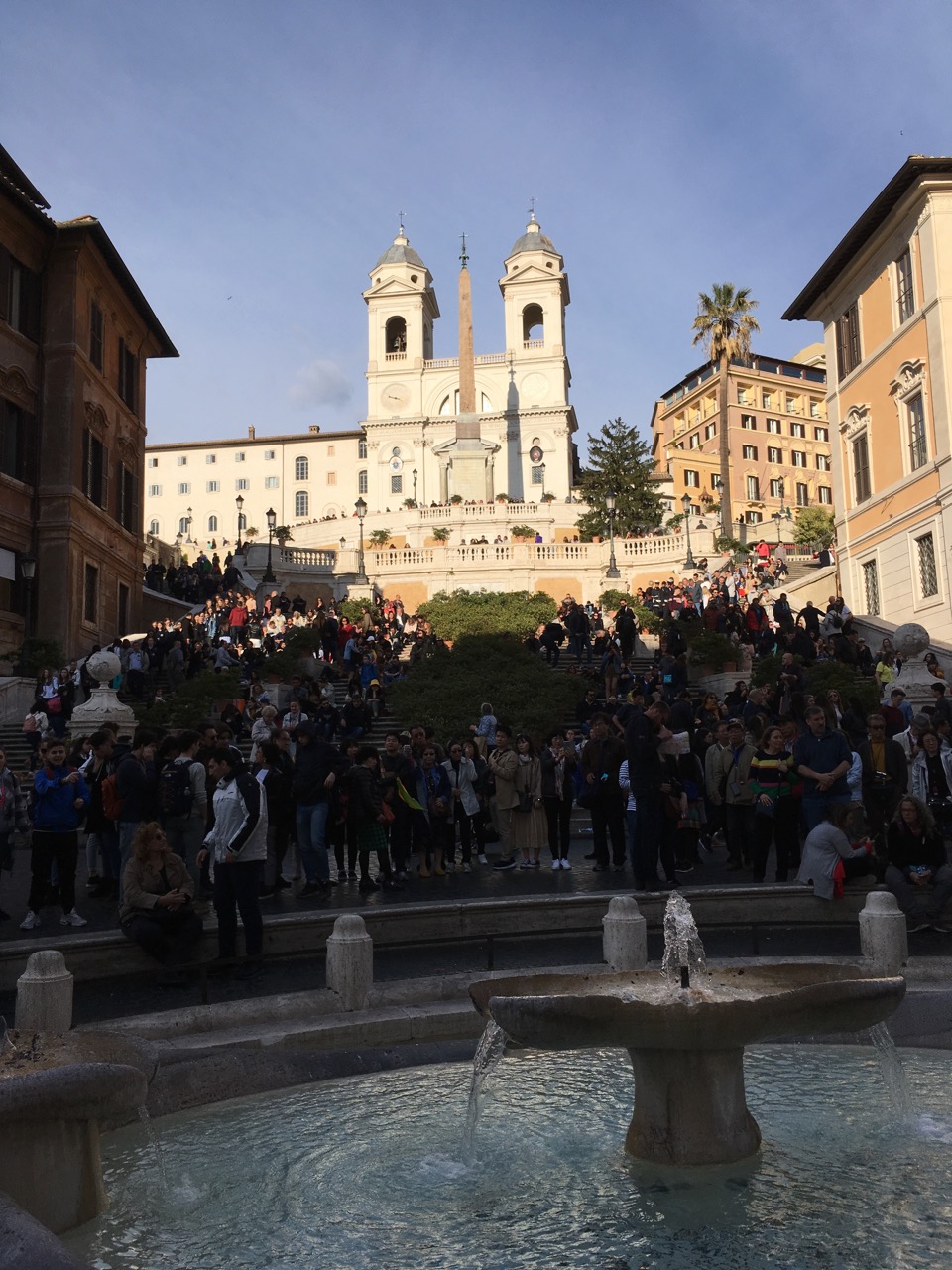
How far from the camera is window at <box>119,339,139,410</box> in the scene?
33.9 meters

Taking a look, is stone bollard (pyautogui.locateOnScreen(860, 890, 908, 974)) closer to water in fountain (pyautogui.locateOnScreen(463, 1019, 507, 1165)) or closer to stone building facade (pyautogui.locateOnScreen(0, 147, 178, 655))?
water in fountain (pyautogui.locateOnScreen(463, 1019, 507, 1165))

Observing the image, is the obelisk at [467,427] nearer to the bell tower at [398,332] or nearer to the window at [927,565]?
the bell tower at [398,332]

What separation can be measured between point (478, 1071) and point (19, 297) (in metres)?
27.4

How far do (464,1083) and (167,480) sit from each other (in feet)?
298

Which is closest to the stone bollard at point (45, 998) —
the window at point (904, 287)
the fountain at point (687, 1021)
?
the fountain at point (687, 1021)

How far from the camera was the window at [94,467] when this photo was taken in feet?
97.9

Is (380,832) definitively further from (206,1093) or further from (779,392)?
(779,392)

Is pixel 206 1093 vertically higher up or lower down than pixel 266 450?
lower down

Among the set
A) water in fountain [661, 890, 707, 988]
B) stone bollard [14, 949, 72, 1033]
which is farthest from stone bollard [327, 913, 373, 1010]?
water in fountain [661, 890, 707, 988]

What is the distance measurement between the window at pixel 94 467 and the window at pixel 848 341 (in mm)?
20519

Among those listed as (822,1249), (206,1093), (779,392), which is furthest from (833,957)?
(779,392)

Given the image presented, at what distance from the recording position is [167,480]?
304 ft

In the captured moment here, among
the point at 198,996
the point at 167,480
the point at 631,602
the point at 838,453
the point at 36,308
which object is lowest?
the point at 198,996

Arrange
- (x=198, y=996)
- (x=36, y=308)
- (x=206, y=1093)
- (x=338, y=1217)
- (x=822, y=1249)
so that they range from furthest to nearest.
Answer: (x=36, y=308) < (x=198, y=996) < (x=206, y=1093) < (x=338, y=1217) < (x=822, y=1249)
